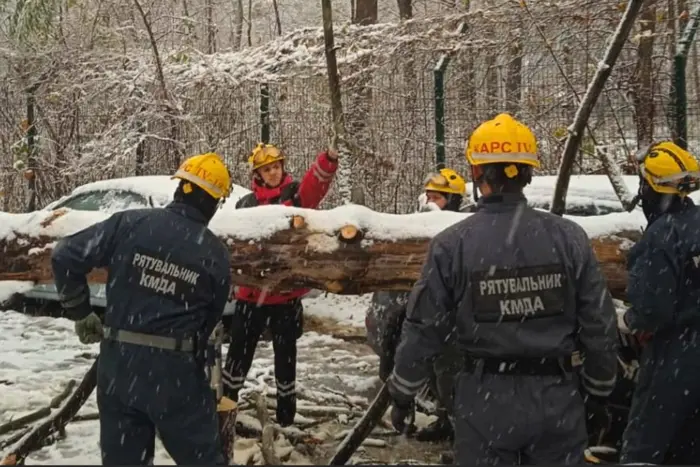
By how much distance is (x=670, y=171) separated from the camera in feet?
11.9

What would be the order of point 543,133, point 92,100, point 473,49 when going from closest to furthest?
Result: point 543,133 → point 473,49 → point 92,100

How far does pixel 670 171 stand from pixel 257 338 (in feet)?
9.50

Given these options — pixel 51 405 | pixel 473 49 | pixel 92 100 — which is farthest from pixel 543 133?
pixel 92 100

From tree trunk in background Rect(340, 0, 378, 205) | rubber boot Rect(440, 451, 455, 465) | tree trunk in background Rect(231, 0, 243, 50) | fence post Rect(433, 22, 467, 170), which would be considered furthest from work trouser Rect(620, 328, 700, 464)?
tree trunk in background Rect(231, 0, 243, 50)

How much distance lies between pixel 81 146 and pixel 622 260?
10.2 m

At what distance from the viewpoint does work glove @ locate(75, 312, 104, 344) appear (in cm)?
365

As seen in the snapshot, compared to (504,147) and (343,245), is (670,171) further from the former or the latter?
(343,245)

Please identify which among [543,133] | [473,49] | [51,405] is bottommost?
[51,405]

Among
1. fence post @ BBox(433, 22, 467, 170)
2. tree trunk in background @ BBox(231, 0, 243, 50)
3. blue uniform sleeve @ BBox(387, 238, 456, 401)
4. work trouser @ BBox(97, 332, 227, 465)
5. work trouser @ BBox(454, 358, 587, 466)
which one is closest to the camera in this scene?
work trouser @ BBox(454, 358, 587, 466)

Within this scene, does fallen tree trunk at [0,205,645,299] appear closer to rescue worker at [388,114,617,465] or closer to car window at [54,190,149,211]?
rescue worker at [388,114,617,465]

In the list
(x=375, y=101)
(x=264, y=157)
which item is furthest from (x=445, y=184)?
(x=375, y=101)

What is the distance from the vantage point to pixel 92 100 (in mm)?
12242

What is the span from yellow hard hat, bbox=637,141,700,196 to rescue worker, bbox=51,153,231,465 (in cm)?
216

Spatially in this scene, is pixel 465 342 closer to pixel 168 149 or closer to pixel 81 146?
pixel 168 149
